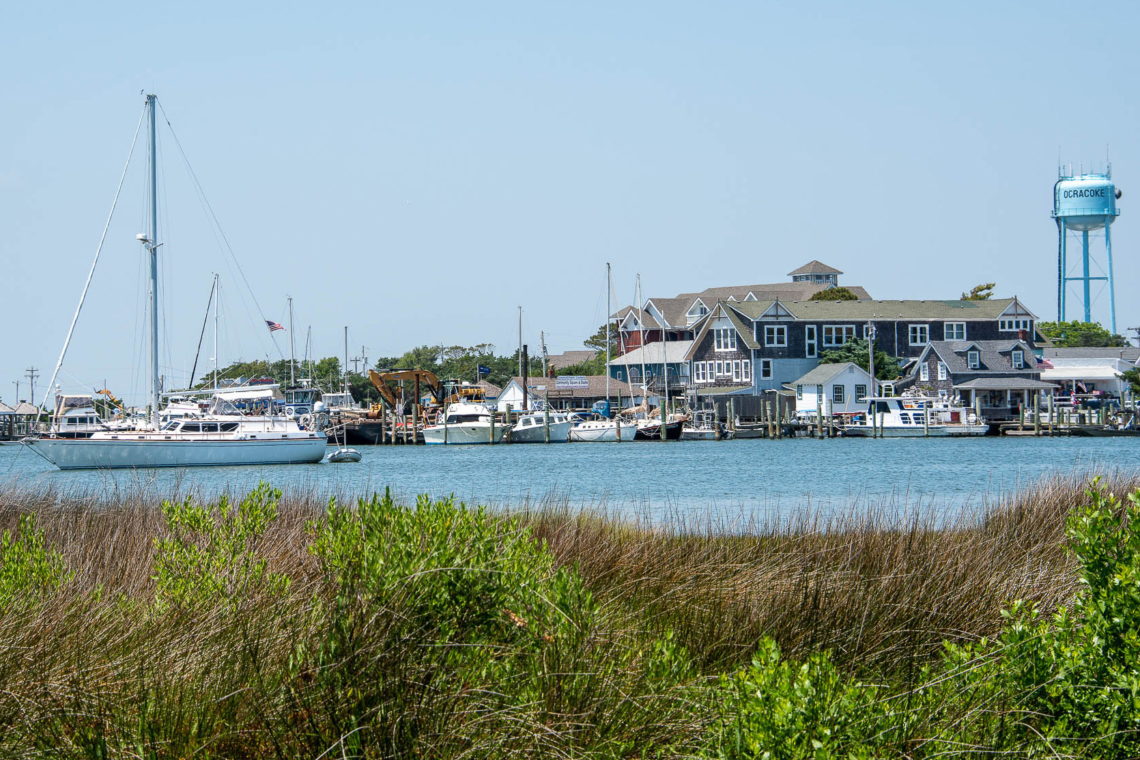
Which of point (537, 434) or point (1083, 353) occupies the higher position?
point (1083, 353)

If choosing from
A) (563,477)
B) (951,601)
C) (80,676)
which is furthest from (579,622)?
(563,477)

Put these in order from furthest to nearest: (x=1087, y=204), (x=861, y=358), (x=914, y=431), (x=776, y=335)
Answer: (x=1087, y=204) → (x=776, y=335) → (x=861, y=358) → (x=914, y=431)

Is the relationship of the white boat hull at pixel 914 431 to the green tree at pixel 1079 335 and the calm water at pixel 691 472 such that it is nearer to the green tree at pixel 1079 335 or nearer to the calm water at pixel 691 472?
the calm water at pixel 691 472

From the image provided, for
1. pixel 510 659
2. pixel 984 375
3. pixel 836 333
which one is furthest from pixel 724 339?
pixel 510 659

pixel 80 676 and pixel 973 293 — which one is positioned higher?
pixel 973 293

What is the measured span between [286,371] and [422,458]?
73.6 m

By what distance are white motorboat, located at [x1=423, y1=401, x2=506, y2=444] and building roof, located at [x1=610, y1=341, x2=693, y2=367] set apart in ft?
54.6

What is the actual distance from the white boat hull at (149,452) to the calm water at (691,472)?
71cm

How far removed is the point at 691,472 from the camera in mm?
47438

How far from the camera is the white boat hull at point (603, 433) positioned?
267 ft

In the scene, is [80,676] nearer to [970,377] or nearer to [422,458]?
[422,458]

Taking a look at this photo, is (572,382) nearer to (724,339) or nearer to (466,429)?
(724,339)

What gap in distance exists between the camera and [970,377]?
3354 inches

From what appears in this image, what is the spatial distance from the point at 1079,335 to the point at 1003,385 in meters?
47.7
